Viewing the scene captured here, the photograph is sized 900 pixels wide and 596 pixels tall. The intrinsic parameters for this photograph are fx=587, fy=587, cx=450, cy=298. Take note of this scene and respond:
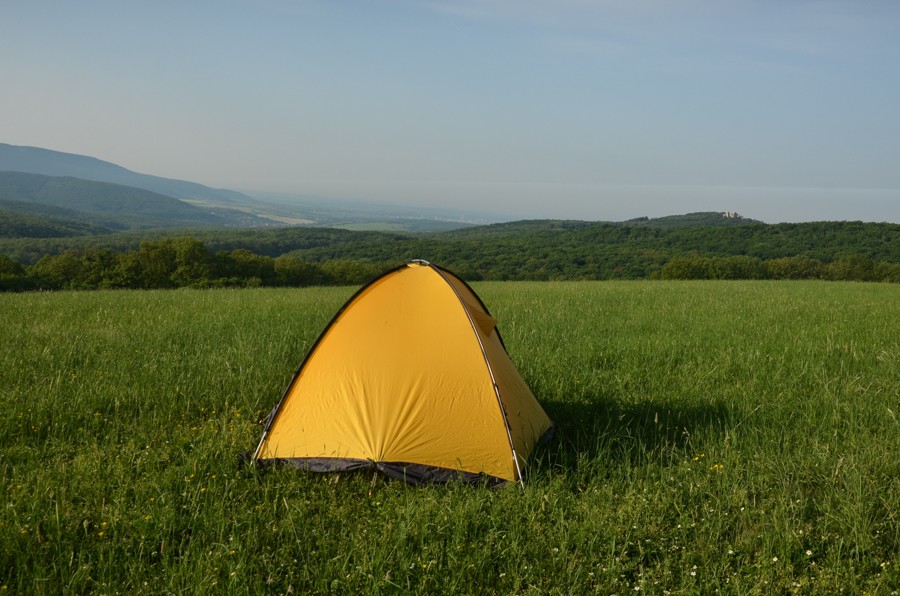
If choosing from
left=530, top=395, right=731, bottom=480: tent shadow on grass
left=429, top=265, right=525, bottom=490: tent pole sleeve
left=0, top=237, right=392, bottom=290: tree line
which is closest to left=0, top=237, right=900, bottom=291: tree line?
left=0, top=237, right=392, bottom=290: tree line

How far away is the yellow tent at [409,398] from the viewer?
487 cm

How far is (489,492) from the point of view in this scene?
4562 millimetres

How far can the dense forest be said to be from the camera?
3559 cm

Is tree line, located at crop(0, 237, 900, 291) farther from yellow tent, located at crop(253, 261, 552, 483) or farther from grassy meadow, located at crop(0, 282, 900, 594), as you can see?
yellow tent, located at crop(253, 261, 552, 483)

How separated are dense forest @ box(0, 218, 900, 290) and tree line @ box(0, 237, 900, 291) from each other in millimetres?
82

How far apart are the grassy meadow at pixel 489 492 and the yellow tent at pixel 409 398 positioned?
24 cm

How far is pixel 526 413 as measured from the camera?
5395 mm

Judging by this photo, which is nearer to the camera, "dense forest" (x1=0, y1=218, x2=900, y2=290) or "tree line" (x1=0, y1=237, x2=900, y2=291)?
"tree line" (x1=0, y1=237, x2=900, y2=291)

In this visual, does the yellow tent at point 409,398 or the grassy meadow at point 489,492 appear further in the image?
the yellow tent at point 409,398

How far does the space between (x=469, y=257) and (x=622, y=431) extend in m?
69.0

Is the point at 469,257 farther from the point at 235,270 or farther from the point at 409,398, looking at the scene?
the point at 409,398

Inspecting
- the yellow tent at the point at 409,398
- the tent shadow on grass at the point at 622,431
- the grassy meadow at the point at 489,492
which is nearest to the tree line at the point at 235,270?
the grassy meadow at the point at 489,492

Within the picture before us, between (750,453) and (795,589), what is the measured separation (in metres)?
1.91

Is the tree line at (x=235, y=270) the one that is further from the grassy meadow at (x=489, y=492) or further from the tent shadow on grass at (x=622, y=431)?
the tent shadow on grass at (x=622, y=431)
